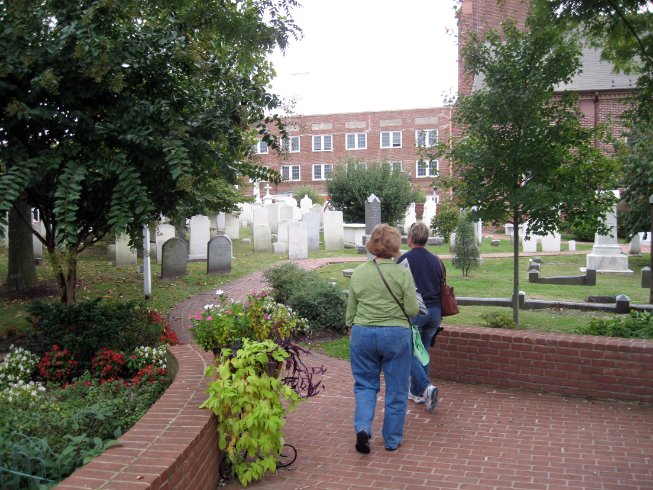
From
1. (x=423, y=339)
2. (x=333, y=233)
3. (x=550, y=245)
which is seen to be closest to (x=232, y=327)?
(x=423, y=339)

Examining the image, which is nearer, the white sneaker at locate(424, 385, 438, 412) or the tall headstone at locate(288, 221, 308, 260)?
the white sneaker at locate(424, 385, 438, 412)

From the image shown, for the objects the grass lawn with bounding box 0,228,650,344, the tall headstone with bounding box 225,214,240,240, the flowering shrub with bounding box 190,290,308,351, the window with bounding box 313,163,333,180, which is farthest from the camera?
the window with bounding box 313,163,333,180

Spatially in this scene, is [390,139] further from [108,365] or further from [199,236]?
[108,365]

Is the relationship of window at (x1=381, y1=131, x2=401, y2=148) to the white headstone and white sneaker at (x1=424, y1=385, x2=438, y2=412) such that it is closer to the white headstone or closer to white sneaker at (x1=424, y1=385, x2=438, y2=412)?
the white headstone

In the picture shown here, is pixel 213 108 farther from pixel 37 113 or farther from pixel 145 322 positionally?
pixel 145 322

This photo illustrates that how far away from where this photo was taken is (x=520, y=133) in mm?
9641

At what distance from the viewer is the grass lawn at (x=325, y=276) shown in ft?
35.9

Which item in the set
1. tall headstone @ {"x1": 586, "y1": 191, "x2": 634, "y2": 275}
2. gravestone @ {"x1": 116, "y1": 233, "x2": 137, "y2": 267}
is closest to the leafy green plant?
gravestone @ {"x1": 116, "y1": 233, "x2": 137, "y2": 267}

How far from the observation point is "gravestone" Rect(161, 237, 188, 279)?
16.1 m

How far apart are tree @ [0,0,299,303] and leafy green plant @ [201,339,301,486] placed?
2.60m

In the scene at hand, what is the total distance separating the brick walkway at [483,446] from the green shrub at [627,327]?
1.25 m

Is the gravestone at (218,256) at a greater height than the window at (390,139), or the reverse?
the window at (390,139)

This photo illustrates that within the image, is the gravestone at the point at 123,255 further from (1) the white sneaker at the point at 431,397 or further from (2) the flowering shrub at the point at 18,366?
(1) the white sneaker at the point at 431,397

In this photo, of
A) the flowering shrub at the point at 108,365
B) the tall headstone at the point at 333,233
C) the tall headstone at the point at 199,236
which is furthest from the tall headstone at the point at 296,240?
the flowering shrub at the point at 108,365
